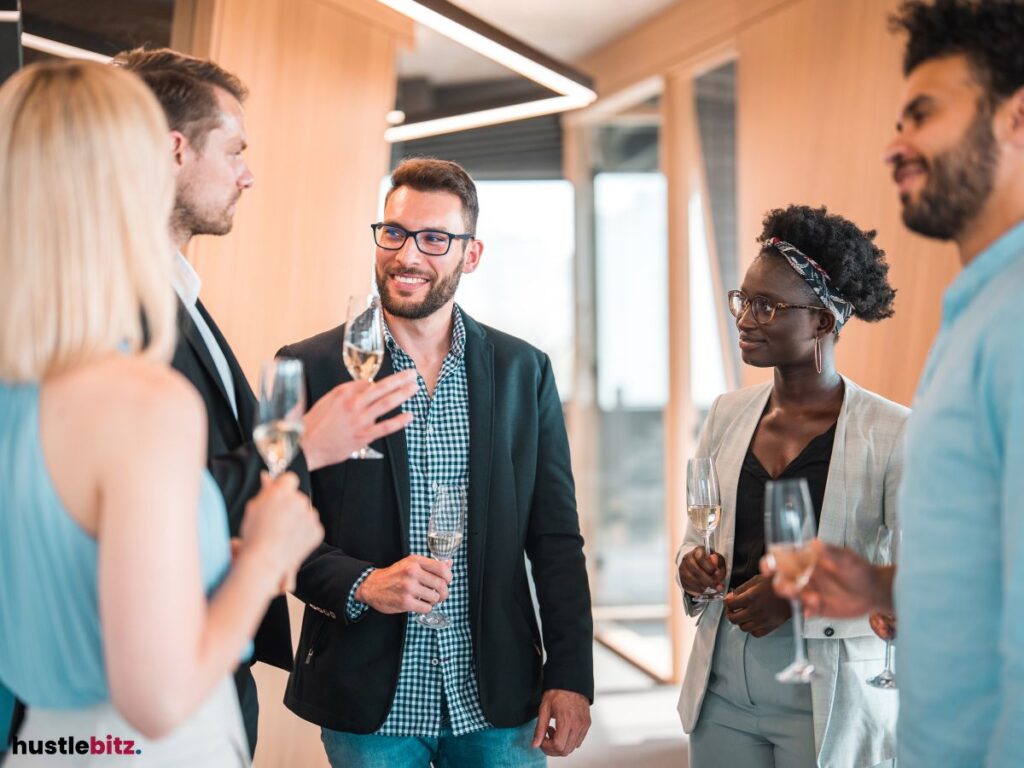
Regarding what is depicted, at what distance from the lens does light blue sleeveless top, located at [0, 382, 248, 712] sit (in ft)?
3.83

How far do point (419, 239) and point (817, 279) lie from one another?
3.32 ft

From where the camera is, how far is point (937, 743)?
1.43 meters

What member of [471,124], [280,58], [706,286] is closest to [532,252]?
[706,286]

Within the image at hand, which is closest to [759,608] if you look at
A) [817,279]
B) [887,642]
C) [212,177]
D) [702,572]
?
[702,572]

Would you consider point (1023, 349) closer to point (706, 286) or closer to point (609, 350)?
point (706, 286)

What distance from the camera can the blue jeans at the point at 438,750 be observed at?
2121 mm

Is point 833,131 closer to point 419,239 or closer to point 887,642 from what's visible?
point 419,239

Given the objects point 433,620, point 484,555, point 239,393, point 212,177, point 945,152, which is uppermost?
point 212,177

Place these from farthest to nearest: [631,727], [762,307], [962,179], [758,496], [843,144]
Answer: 1. [631,727]
2. [843,144]
3. [762,307]
4. [758,496]
5. [962,179]

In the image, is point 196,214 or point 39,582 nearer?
point 39,582

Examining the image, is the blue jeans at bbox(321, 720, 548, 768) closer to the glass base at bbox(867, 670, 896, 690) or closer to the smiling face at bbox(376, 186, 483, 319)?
the glass base at bbox(867, 670, 896, 690)

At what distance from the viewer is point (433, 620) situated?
2053 mm

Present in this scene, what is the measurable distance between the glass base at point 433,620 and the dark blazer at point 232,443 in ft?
0.93

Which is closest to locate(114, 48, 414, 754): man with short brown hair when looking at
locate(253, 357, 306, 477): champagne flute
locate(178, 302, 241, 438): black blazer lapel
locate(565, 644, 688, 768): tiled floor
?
locate(178, 302, 241, 438): black blazer lapel
